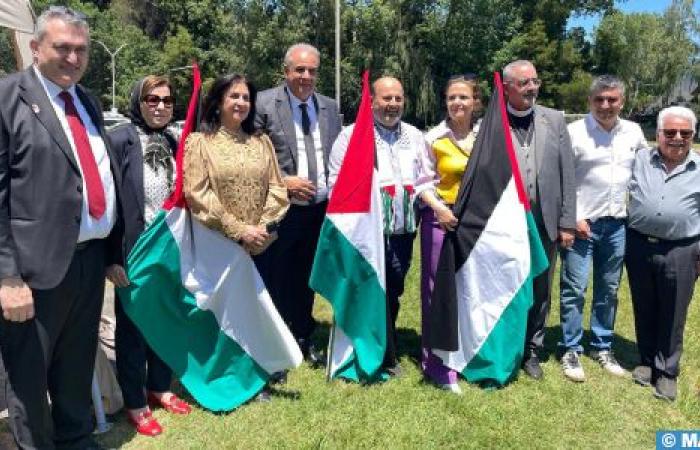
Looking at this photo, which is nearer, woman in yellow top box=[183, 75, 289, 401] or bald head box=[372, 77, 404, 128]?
woman in yellow top box=[183, 75, 289, 401]

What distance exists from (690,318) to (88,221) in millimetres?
5584

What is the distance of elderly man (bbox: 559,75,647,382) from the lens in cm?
449

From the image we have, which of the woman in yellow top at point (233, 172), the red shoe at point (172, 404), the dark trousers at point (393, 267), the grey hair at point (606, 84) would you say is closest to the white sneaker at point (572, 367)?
the dark trousers at point (393, 267)

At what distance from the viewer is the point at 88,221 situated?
10.2 ft

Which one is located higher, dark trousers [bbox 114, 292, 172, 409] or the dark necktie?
the dark necktie

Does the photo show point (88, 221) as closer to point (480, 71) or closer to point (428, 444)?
point (428, 444)

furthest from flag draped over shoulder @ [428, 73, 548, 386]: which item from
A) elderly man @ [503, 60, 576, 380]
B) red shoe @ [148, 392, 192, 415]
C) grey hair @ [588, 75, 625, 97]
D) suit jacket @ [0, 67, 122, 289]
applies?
suit jacket @ [0, 67, 122, 289]

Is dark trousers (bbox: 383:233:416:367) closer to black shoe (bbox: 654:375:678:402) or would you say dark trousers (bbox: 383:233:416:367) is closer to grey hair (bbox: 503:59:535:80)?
grey hair (bbox: 503:59:535:80)

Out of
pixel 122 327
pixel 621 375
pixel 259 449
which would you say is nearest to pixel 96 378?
pixel 122 327

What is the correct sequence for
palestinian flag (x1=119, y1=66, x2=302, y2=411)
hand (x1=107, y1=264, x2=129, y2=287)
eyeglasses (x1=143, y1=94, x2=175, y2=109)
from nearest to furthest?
1. hand (x1=107, y1=264, x2=129, y2=287)
2. eyeglasses (x1=143, y1=94, x2=175, y2=109)
3. palestinian flag (x1=119, y1=66, x2=302, y2=411)

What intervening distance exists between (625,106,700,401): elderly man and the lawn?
0.36 m

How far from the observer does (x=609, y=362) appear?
4781 mm

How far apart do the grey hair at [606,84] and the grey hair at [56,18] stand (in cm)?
348

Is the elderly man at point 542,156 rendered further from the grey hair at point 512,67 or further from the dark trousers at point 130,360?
the dark trousers at point 130,360
